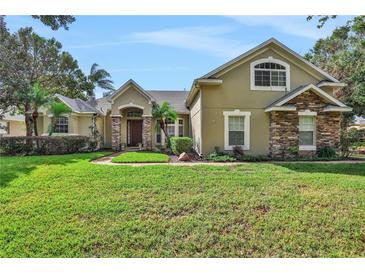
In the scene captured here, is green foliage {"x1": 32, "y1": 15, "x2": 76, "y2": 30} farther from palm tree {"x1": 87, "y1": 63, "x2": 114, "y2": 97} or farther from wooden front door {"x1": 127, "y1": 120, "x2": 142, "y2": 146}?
palm tree {"x1": 87, "y1": 63, "x2": 114, "y2": 97}

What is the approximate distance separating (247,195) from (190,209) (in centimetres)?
180

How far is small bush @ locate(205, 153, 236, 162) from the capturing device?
12928 millimetres

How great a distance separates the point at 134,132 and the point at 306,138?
42.7ft

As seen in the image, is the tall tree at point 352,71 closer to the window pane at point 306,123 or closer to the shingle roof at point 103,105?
the window pane at point 306,123

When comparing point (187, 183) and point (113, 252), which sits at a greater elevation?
point (187, 183)

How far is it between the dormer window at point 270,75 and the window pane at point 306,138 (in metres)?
2.60

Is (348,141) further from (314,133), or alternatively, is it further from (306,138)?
(306,138)

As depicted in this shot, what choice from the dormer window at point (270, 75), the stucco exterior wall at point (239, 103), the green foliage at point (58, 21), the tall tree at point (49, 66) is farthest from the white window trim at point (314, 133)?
the tall tree at point (49, 66)

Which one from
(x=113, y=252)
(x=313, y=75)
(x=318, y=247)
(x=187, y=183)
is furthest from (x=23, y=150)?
(x=313, y=75)

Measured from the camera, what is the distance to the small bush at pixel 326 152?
14.1 m

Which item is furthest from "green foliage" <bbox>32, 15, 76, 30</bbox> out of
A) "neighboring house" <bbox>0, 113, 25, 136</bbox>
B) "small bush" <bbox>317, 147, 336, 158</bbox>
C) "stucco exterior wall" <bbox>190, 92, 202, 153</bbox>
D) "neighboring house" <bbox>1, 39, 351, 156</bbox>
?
"neighboring house" <bbox>0, 113, 25, 136</bbox>

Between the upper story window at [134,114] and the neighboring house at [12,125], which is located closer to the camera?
the upper story window at [134,114]

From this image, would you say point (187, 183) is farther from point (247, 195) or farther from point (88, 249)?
point (88, 249)
